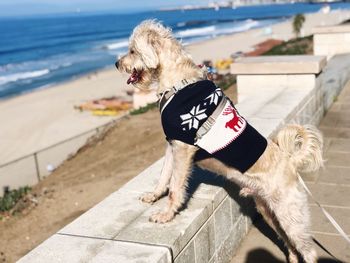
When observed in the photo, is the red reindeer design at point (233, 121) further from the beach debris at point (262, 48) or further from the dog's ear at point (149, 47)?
the beach debris at point (262, 48)

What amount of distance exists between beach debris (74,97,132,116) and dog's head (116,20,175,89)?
69.1 ft

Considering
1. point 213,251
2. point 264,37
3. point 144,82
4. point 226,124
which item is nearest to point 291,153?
point 226,124

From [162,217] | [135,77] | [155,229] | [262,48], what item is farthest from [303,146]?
[262,48]

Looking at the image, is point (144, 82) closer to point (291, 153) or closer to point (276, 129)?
point (291, 153)

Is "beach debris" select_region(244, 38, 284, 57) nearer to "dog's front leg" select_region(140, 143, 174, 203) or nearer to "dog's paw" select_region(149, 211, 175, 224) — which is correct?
"dog's front leg" select_region(140, 143, 174, 203)

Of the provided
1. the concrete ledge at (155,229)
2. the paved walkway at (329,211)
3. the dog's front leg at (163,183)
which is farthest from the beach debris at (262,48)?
the dog's front leg at (163,183)

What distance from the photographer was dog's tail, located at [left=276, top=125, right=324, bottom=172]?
12.8 feet

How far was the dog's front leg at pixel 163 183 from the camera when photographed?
157 inches

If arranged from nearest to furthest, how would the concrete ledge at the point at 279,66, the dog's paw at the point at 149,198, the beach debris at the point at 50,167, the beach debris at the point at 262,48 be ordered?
the dog's paw at the point at 149,198
the concrete ledge at the point at 279,66
the beach debris at the point at 50,167
the beach debris at the point at 262,48

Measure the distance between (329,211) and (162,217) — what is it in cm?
231

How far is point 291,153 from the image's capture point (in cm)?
395

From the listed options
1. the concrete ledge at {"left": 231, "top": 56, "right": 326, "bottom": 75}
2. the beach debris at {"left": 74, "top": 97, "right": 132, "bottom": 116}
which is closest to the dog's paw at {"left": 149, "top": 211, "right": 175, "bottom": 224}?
the concrete ledge at {"left": 231, "top": 56, "right": 326, "bottom": 75}

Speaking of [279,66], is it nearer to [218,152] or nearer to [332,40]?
[218,152]

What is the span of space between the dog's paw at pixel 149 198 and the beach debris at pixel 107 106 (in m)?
21.3
